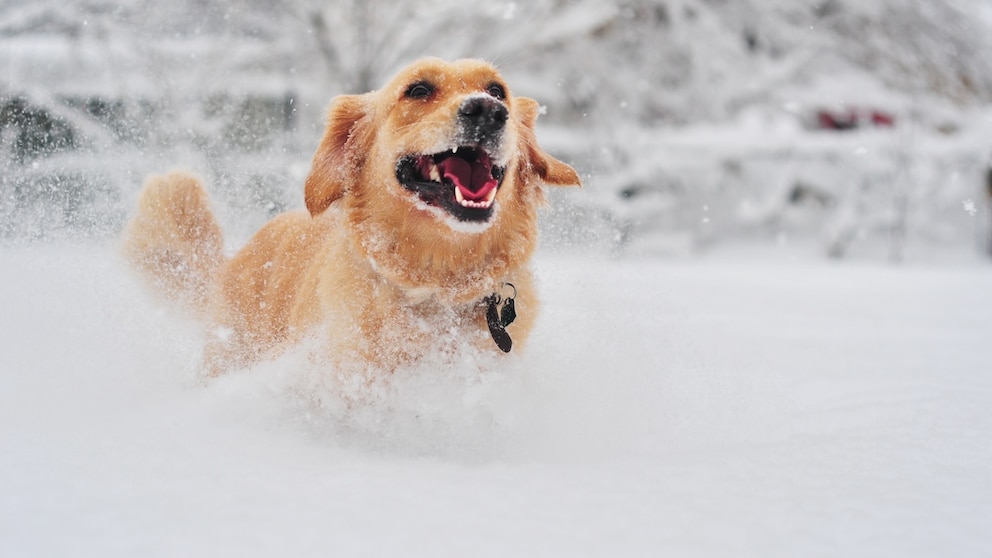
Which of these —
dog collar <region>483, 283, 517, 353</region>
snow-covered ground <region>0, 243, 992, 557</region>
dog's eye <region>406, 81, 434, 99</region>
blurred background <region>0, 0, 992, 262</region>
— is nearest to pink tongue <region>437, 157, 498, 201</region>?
dog's eye <region>406, 81, 434, 99</region>

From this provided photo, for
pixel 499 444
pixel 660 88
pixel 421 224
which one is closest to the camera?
pixel 499 444

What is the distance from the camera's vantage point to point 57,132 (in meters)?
8.04

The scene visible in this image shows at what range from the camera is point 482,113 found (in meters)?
2.11

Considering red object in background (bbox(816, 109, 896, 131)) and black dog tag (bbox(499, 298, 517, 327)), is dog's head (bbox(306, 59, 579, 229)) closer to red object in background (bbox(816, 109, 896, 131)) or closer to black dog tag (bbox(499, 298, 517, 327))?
black dog tag (bbox(499, 298, 517, 327))

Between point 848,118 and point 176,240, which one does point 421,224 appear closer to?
point 176,240

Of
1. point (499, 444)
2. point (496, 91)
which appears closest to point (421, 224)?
point (496, 91)

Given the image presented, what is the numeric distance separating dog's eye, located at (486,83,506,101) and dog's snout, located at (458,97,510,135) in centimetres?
32

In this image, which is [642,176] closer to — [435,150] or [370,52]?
[370,52]

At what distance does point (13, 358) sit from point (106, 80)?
31.9 feet

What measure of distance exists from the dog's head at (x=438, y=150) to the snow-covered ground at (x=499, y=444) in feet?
1.79

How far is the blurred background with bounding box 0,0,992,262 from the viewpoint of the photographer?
1040 centimetres

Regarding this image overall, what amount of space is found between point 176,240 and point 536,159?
5.58ft

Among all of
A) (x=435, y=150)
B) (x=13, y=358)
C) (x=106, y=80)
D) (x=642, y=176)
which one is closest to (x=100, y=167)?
(x=13, y=358)

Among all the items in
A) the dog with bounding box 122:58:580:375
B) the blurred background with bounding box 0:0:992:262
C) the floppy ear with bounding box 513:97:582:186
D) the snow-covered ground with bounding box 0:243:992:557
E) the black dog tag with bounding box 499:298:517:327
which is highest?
the blurred background with bounding box 0:0:992:262
